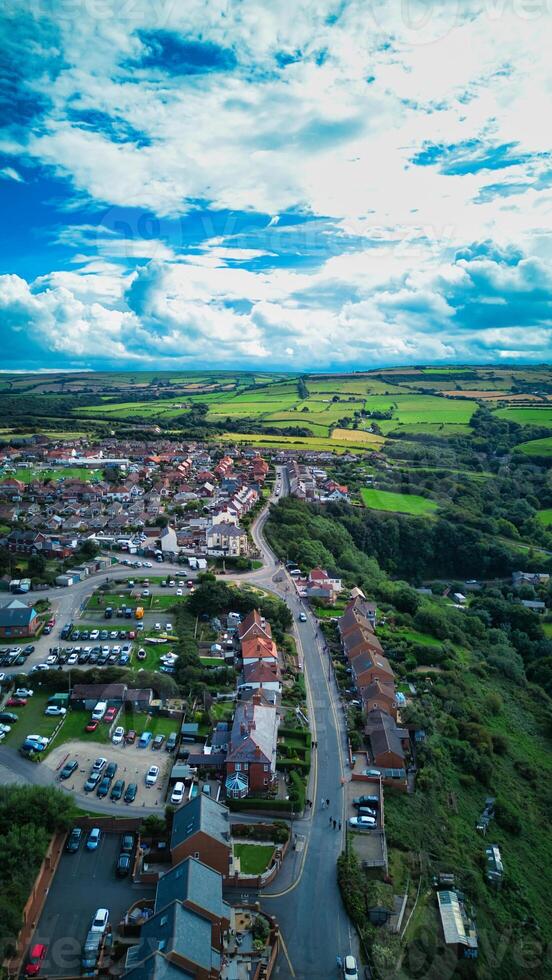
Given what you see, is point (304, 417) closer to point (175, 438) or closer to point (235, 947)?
point (175, 438)

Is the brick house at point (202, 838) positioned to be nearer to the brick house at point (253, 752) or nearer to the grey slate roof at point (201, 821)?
the grey slate roof at point (201, 821)

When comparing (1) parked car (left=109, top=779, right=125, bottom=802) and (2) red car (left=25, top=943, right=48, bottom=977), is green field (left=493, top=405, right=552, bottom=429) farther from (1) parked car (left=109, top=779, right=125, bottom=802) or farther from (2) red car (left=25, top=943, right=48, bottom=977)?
(2) red car (left=25, top=943, right=48, bottom=977)

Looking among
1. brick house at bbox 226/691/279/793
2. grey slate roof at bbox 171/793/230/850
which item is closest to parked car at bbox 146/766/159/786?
brick house at bbox 226/691/279/793

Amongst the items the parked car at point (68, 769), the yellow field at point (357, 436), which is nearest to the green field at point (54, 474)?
the yellow field at point (357, 436)

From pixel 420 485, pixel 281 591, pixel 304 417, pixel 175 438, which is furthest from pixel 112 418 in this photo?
pixel 281 591

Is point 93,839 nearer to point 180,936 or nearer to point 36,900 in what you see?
point 36,900

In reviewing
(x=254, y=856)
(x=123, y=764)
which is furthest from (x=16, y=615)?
(x=254, y=856)
